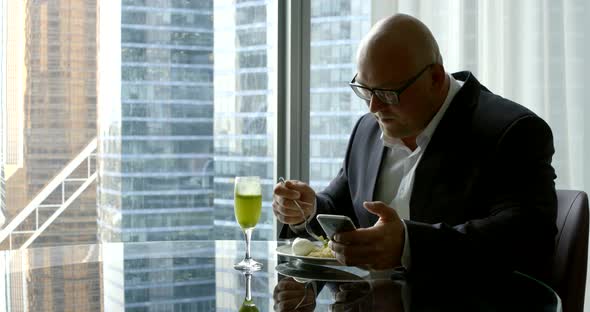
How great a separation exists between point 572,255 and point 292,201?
637mm

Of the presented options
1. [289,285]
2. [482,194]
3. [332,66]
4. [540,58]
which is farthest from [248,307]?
[332,66]

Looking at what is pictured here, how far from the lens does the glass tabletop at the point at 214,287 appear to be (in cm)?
133

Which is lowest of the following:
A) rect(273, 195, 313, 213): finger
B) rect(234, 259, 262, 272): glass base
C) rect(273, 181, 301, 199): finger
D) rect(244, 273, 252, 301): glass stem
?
rect(234, 259, 262, 272): glass base

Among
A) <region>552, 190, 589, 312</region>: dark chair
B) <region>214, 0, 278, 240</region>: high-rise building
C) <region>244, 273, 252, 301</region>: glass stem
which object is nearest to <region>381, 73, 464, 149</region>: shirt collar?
<region>552, 190, 589, 312</region>: dark chair

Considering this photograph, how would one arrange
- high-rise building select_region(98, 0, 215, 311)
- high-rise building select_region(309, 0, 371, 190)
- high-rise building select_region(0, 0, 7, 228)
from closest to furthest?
high-rise building select_region(0, 0, 7, 228) < high-rise building select_region(98, 0, 215, 311) < high-rise building select_region(309, 0, 371, 190)

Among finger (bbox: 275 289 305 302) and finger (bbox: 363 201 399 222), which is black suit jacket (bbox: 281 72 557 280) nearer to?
finger (bbox: 363 201 399 222)

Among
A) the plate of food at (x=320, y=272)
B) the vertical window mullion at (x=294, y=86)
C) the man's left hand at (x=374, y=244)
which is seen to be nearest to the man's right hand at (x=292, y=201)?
the plate of food at (x=320, y=272)

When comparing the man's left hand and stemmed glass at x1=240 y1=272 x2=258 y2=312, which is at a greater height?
the man's left hand

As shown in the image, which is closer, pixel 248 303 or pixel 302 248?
pixel 248 303

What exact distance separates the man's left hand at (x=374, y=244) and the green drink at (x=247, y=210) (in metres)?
0.29

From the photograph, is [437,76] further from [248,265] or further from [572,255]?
[248,265]

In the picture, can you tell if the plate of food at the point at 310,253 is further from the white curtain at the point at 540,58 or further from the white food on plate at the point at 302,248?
the white curtain at the point at 540,58

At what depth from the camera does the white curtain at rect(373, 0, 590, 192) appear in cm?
286

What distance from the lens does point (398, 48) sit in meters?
1.94
